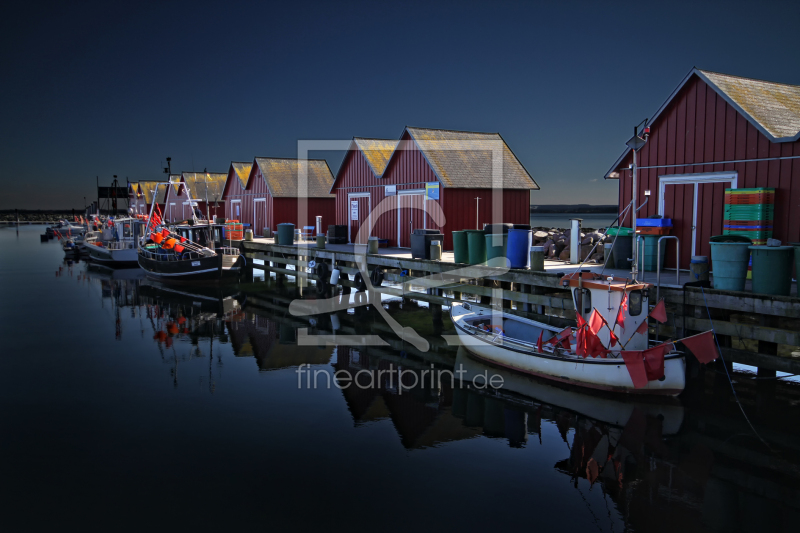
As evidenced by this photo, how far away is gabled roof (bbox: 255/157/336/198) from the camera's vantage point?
35281 millimetres

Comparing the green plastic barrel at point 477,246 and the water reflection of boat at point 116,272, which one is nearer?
the green plastic barrel at point 477,246

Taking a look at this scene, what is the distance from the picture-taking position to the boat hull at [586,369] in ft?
33.0

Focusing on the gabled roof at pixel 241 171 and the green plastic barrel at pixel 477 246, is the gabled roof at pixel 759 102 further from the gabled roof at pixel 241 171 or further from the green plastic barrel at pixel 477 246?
the gabled roof at pixel 241 171

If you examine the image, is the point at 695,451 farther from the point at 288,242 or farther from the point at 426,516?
the point at 288,242

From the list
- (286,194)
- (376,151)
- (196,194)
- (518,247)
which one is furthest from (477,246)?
(196,194)

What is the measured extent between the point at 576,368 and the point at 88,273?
32.5m

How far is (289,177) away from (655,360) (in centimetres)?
2961

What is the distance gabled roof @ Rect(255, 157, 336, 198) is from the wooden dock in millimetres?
13271

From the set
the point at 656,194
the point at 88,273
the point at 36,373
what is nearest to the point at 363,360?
the point at 36,373

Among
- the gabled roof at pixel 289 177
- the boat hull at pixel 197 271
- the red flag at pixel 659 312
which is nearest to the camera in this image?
the red flag at pixel 659 312

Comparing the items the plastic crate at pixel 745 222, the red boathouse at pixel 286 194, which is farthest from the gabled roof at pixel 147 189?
the plastic crate at pixel 745 222

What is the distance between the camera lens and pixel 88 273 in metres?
35.2

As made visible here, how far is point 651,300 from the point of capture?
37.9ft

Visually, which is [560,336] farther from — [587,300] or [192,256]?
[192,256]
